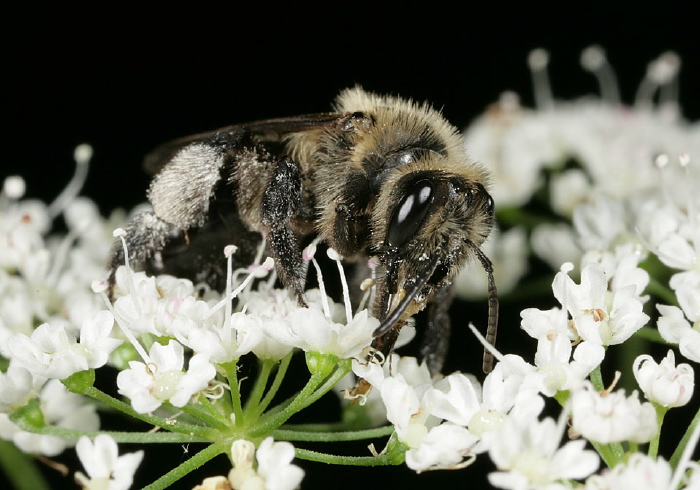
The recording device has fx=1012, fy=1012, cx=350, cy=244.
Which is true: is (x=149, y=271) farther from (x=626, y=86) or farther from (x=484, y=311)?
(x=626, y=86)

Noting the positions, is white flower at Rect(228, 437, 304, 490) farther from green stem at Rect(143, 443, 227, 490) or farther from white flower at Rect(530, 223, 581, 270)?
white flower at Rect(530, 223, 581, 270)

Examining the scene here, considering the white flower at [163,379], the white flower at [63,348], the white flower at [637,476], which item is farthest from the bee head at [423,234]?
the white flower at [63,348]

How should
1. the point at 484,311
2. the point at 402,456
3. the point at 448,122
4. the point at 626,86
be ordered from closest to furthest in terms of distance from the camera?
1. the point at 402,456
2. the point at 448,122
3. the point at 484,311
4. the point at 626,86

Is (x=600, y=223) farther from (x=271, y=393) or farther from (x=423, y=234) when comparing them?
(x=271, y=393)

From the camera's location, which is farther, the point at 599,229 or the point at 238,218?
the point at 599,229

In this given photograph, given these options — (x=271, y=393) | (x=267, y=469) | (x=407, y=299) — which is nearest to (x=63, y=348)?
(x=271, y=393)

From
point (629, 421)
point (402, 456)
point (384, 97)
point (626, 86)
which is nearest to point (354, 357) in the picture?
point (402, 456)
